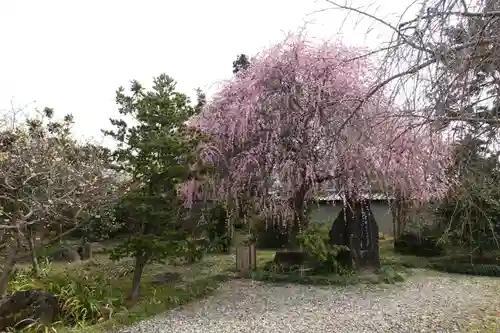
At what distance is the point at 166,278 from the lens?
796cm

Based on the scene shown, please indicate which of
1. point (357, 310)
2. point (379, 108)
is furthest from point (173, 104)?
point (379, 108)

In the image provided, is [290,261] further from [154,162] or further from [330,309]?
[154,162]

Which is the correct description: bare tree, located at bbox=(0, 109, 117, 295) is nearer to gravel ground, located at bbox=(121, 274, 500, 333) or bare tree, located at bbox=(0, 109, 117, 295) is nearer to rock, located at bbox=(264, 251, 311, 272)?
gravel ground, located at bbox=(121, 274, 500, 333)

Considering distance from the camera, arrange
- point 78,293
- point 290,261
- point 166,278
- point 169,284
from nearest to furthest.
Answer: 1. point 78,293
2. point 169,284
3. point 166,278
4. point 290,261

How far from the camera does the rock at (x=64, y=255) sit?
10.2 metres

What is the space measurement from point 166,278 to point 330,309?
311cm

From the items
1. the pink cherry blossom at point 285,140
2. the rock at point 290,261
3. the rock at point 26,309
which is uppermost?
the pink cherry blossom at point 285,140

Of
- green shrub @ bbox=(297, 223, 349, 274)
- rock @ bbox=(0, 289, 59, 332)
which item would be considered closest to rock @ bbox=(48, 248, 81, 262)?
rock @ bbox=(0, 289, 59, 332)

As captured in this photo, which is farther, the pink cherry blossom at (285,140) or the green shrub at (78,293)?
the pink cherry blossom at (285,140)

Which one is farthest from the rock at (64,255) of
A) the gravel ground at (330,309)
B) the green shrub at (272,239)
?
the green shrub at (272,239)

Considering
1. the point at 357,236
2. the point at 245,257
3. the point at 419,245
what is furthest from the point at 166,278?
the point at 419,245

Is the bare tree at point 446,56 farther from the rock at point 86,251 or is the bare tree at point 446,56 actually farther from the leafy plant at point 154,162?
the rock at point 86,251

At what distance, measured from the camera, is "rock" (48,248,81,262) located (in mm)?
10211

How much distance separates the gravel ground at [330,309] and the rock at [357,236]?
822 millimetres
